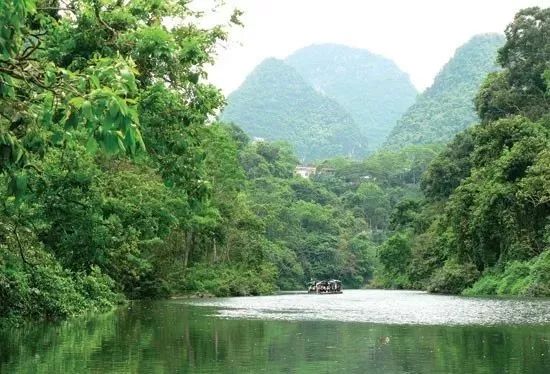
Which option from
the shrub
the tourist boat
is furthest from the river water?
the tourist boat

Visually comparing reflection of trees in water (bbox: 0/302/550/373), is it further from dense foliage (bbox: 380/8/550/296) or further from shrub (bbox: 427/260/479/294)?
shrub (bbox: 427/260/479/294)

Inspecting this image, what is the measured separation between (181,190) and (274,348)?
14.3 feet

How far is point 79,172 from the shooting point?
775 inches

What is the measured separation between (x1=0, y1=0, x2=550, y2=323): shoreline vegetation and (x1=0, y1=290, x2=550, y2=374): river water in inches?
85.7

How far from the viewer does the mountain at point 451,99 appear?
147250 mm

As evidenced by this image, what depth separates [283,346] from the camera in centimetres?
1359

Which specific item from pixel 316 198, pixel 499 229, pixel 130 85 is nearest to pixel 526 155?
pixel 499 229

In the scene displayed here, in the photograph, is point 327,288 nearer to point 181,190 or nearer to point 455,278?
point 455,278

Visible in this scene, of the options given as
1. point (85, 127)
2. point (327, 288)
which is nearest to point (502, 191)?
point (327, 288)

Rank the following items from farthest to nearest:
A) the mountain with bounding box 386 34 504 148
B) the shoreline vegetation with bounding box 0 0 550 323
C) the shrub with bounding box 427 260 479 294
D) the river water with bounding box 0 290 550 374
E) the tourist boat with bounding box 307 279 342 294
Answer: the mountain with bounding box 386 34 504 148
the tourist boat with bounding box 307 279 342 294
the shrub with bounding box 427 260 479 294
the river water with bounding box 0 290 550 374
the shoreline vegetation with bounding box 0 0 550 323

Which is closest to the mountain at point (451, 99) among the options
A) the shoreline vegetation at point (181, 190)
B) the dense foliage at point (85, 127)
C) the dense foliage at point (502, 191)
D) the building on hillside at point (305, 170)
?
the building on hillside at point (305, 170)

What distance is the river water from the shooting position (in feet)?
34.6

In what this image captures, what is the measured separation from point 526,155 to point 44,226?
94.7 feet

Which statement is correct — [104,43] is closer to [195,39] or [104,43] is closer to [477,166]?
[195,39]
